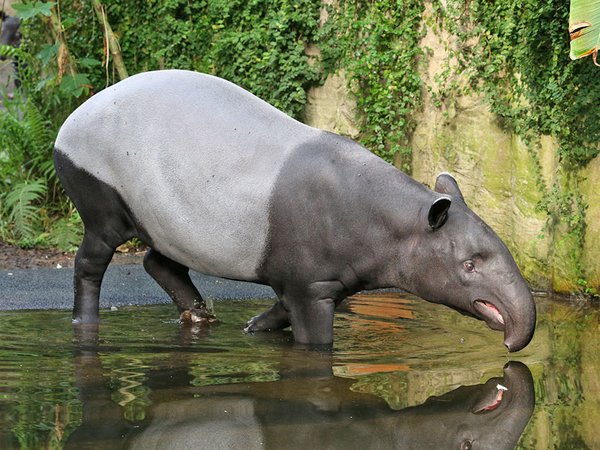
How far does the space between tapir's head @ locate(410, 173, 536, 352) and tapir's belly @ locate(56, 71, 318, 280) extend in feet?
3.61

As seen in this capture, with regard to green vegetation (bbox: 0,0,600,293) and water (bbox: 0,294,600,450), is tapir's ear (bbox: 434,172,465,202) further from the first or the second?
green vegetation (bbox: 0,0,600,293)

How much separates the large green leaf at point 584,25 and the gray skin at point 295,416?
299 centimetres

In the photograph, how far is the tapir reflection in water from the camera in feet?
15.5

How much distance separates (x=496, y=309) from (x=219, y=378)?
1.72m

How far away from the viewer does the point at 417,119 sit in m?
10.9

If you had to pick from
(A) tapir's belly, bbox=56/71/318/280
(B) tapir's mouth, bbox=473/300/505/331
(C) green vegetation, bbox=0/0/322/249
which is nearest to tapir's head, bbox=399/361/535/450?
(B) tapir's mouth, bbox=473/300/505/331

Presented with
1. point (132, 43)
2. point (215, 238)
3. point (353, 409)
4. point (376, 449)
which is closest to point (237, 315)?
point (215, 238)

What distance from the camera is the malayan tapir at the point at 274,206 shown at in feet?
21.5

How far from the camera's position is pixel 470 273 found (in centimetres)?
650

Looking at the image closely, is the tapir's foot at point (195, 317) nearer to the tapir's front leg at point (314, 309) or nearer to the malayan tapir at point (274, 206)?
the malayan tapir at point (274, 206)

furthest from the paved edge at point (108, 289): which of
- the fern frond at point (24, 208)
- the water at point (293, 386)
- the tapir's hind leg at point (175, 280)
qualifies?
the fern frond at point (24, 208)

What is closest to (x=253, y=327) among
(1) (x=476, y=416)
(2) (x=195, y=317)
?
(2) (x=195, y=317)

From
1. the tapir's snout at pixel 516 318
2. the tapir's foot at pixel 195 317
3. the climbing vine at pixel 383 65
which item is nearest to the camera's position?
the tapir's snout at pixel 516 318

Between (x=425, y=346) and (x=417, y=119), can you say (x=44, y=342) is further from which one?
(x=417, y=119)
